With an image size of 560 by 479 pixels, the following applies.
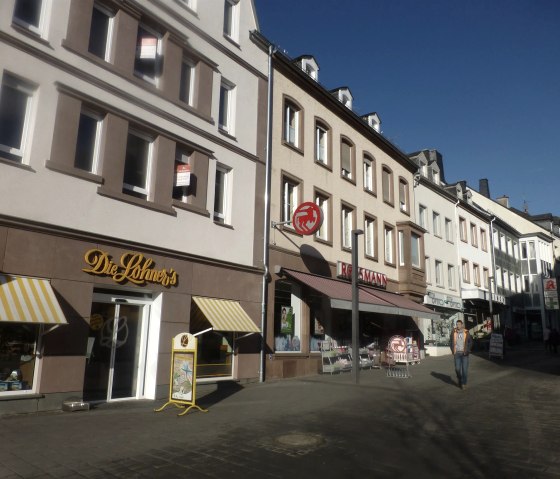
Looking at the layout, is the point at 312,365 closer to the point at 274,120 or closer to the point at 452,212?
the point at 274,120

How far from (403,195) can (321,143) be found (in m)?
8.31

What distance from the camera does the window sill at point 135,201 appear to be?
11.2 meters

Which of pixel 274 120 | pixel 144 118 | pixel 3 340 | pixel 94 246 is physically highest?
pixel 274 120

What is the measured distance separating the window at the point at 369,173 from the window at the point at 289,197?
642 centimetres

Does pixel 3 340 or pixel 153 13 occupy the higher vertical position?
pixel 153 13

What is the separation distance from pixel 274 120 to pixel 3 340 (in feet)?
38.1

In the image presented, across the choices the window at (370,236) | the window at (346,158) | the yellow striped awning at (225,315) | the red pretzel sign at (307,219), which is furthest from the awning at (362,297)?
the window at (346,158)

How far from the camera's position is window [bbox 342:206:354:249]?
21219 millimetres

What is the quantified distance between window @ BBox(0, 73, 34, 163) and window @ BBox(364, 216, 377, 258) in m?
15.8

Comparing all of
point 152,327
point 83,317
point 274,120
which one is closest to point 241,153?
point 274,120

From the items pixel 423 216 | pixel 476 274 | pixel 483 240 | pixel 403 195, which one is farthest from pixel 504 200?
pixel 403 195

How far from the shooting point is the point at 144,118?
1259 cm

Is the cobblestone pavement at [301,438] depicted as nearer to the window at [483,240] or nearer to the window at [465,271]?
the window at [465,271]

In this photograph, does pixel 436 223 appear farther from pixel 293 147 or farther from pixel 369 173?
pixel 293 147
